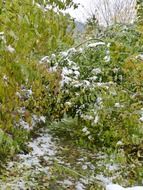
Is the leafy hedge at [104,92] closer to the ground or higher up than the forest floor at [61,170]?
higher up

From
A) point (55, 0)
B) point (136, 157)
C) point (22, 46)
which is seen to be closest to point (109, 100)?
point (136, 157)

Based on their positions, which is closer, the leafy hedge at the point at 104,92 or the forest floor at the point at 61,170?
the forest floor at the point at 61,170

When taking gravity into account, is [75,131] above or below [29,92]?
below

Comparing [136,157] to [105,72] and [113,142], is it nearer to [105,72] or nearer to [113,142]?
[113,142]

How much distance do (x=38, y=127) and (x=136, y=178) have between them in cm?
233

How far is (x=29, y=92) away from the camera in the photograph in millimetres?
6410

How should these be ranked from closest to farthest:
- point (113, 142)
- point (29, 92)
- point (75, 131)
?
point (113, 142) < point (29, 92) < point (75, 131)

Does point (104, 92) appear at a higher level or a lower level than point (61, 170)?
higher

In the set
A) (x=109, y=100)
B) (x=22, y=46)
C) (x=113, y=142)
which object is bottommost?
(x=113, y=142)

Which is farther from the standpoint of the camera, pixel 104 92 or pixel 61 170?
pixel 104 92

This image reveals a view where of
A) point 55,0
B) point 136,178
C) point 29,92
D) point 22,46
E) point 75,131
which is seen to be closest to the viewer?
point 22,46

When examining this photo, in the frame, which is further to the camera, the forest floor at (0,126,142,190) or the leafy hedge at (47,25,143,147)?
the leafy hedge at (47,25,143,147)

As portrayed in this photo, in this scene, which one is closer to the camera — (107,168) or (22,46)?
(22,46)

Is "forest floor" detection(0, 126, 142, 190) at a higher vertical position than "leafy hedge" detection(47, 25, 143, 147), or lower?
lower
